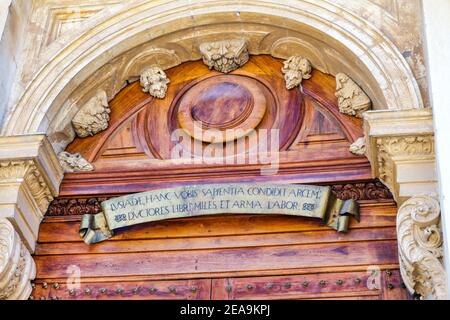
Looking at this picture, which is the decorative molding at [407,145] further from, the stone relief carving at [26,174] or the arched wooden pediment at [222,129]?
the stone relief carving at [26,174]

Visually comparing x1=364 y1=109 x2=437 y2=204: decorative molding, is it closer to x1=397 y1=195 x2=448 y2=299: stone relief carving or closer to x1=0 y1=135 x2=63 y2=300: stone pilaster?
x1=397 y1=195 x2=448 y2=299: stone relief carving

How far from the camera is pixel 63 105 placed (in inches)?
338

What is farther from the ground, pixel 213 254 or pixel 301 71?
pixel 301 71

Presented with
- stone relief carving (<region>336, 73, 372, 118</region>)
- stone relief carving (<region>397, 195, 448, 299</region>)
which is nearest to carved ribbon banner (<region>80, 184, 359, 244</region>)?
stone relief carving (<region>397, 195, 448, 299</region>)

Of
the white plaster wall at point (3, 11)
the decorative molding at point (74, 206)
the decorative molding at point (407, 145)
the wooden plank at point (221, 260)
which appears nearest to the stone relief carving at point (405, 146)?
the decorative molding at point (407, 145)

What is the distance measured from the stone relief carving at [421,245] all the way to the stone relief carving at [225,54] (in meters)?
2.27

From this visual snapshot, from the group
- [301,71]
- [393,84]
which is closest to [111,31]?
[301,71]

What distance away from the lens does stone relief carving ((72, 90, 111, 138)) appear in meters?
8.72

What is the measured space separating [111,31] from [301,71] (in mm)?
1614

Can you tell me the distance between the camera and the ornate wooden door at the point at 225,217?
767cm

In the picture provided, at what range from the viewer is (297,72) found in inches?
342

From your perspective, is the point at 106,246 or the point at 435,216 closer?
the point at 435,216

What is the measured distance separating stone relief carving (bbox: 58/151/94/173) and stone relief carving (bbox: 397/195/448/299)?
270 cm
